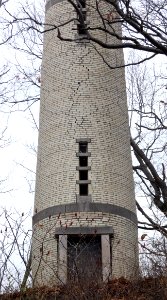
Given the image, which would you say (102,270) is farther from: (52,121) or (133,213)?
(52,121)

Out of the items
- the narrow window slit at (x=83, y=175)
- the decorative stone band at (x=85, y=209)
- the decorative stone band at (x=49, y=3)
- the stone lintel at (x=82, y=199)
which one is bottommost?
the decorative stone band at (x=85, y=209)

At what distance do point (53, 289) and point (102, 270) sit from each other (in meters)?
2.25

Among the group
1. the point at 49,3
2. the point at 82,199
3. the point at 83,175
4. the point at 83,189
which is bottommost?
the point at 82,199

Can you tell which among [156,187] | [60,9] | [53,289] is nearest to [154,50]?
[53,289]

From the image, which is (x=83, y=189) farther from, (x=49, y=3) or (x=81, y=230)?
(x=49, y=3)

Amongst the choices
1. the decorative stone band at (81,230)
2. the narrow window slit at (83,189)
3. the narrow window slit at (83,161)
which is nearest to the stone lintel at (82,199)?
the narrow window slit at (83,189)

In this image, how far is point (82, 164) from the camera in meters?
14.6

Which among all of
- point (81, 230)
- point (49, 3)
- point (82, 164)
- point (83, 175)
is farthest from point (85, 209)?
point (49, 3)

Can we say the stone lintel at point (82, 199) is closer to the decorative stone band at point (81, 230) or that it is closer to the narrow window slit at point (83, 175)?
the narrow window slit at point (83, 175)

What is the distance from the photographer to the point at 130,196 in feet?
48.5

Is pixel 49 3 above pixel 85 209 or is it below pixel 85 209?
above

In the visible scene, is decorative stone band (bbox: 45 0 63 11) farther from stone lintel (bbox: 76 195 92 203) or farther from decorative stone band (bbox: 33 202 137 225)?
decorative stone band (bbox: 33 202 137 225)

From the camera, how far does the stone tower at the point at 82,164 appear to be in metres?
13.7

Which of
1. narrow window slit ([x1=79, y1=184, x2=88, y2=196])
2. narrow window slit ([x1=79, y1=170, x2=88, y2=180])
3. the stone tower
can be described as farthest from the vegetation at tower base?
narrow window slit ([x1=79, y1=170, x2=88, y2=180])
